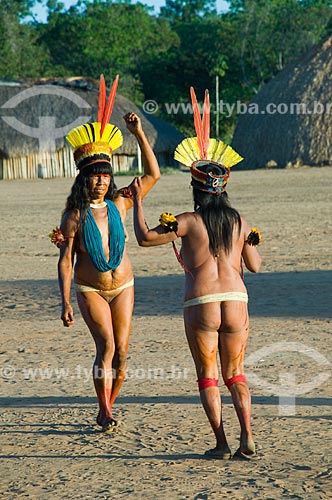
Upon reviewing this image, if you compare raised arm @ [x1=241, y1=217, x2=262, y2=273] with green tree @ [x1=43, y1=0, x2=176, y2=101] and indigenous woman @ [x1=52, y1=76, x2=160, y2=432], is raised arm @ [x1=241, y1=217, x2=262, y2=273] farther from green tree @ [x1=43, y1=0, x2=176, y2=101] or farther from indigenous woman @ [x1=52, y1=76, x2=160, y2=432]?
green tree @ [x1=43, y1=0, x2=176, y2=101]

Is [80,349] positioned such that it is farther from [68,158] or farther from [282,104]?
[282,104]

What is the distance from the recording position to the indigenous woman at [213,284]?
14.2 ft

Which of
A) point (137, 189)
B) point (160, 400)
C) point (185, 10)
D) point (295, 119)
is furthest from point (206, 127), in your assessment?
point (185, 10)

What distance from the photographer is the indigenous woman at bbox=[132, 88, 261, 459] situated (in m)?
4.32

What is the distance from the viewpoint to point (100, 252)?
16.1 feet

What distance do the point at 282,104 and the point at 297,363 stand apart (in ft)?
116

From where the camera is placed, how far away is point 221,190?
4.44m

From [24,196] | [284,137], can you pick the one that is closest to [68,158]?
[284,137]

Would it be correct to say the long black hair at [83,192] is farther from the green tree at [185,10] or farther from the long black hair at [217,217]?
the green tree at [185,10]

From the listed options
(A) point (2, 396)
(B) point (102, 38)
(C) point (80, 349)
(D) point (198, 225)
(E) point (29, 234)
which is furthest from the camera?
(B) point (102, 38)

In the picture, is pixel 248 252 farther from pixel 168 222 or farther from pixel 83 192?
pixel 83 192

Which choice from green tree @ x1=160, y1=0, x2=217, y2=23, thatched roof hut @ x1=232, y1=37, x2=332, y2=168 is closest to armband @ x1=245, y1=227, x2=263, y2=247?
thatched roof hut @ x1=232, y1=37, x2=332, y2=168

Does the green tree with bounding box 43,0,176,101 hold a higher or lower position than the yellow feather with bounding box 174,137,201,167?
higher

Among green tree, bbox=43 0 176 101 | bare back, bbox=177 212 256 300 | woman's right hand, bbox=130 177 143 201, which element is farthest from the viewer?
green tree, bbox=43 0 176 101
